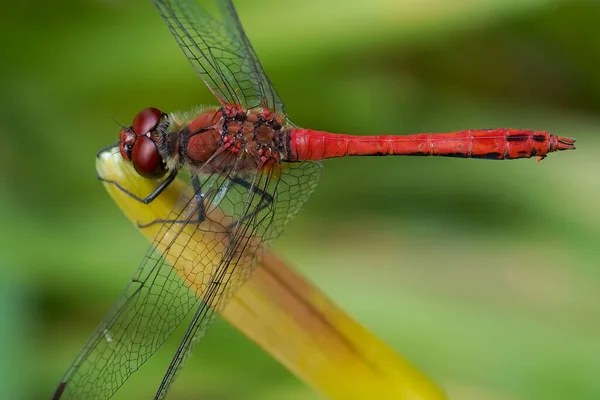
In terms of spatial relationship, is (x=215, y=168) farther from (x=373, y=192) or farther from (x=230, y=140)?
(x=373, y=192)

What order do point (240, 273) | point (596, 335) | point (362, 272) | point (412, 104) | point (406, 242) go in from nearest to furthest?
1. point (240, 273)
2. point (596, 335)
3. point (362, 272)
4. point (406, 242)
5. point (412, 104)

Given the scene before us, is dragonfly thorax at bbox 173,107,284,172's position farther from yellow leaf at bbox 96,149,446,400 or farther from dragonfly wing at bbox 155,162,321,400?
yellow leaf at bbox 96,149,446,400

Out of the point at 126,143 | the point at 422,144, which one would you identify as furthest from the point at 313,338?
the point at 422,144

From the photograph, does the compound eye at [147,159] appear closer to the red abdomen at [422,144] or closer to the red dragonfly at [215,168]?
the red dragonfly at [215,168]

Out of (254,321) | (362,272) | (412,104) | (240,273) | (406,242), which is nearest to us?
(254,321)

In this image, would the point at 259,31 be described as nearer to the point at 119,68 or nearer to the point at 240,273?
the point at 119,68

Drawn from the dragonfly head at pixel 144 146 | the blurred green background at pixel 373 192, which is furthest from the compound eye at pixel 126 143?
the blurred green background at pixel 373 192

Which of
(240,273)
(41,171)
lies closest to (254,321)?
(240,273)
